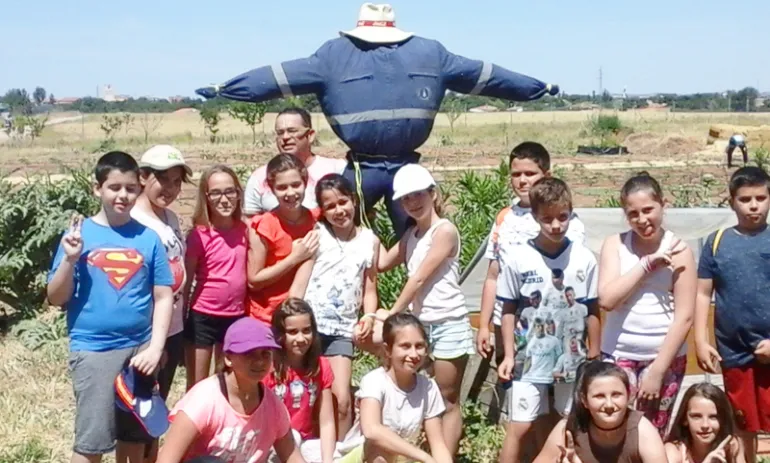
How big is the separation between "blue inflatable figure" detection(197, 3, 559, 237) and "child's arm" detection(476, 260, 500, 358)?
664 millimetres

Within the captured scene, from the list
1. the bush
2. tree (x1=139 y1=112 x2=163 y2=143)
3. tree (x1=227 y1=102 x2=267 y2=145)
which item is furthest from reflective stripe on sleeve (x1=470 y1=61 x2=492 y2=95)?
tree (x1=139 y1=112 x2=163 y2=143)

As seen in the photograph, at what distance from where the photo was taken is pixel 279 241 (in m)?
4.28

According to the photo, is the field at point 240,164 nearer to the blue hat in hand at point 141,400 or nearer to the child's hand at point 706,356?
the blue hat in hand at point 141,400

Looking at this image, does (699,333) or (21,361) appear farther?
(21,361)

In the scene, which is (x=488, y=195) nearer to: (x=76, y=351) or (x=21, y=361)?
(x=21, y=361)

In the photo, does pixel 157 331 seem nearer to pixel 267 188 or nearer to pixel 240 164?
pixel 267 188

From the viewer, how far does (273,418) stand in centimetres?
370

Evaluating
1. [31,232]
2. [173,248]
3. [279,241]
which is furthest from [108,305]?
[31,232]

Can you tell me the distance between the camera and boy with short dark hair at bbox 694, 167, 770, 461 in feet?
12.9

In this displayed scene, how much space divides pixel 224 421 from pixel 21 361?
3.39 meters

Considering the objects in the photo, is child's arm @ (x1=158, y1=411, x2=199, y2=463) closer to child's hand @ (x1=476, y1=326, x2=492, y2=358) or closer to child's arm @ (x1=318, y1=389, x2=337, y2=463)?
child's arm @ (x1=318, y1=389, x2=337, y2=463)

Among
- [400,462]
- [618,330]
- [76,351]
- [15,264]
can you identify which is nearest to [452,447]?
[400,462]

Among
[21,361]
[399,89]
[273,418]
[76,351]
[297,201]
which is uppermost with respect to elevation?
[399,89]

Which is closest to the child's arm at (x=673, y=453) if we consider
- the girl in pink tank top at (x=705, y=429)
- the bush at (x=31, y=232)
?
the girl in pink tank top at (x=705, y=429)
